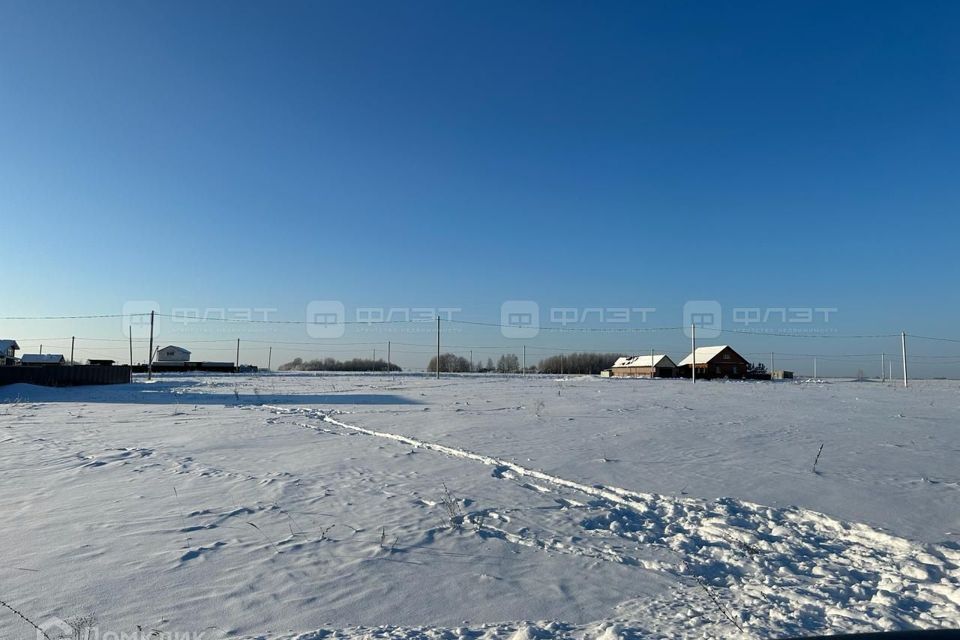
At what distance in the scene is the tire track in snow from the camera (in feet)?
11.0

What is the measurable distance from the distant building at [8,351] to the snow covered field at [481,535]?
2449 inches

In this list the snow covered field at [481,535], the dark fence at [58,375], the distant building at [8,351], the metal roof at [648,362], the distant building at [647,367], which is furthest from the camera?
the metal roof at [648,362]

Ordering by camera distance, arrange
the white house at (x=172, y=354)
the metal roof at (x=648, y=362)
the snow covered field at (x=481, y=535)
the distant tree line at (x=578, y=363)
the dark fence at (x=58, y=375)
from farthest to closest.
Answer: the distant tree line at (x=578, y=363)
the white house at (x=172, y=354)
the metal roof at (x=648, y=362)
the dark fence at (x=58, y=375)
the snow covered field at (x=481, y=535)

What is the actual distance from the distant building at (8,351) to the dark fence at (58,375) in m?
37.1

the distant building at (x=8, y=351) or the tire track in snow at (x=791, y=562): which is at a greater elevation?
the distant building at (x=8, y=351)

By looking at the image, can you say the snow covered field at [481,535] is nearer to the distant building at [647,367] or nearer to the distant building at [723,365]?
the distant building at [723,365]

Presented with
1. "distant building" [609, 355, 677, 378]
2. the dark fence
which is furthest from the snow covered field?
"distant building" [609, 355, 677, 378]

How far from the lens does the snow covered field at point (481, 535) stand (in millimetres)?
3291

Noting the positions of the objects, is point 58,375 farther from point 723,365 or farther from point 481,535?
point 723,365

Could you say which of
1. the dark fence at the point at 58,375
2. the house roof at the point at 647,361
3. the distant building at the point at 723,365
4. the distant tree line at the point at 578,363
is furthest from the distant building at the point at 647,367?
the dark fence at the point at 58,375

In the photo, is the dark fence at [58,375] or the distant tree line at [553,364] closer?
the dark fence at [58,375]

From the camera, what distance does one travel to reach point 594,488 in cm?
637

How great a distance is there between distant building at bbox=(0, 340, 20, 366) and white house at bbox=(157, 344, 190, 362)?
1780 centimetres

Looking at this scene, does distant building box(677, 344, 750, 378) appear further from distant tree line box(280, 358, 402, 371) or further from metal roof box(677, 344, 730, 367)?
distant tree line box(280, 358, 402, 371)
